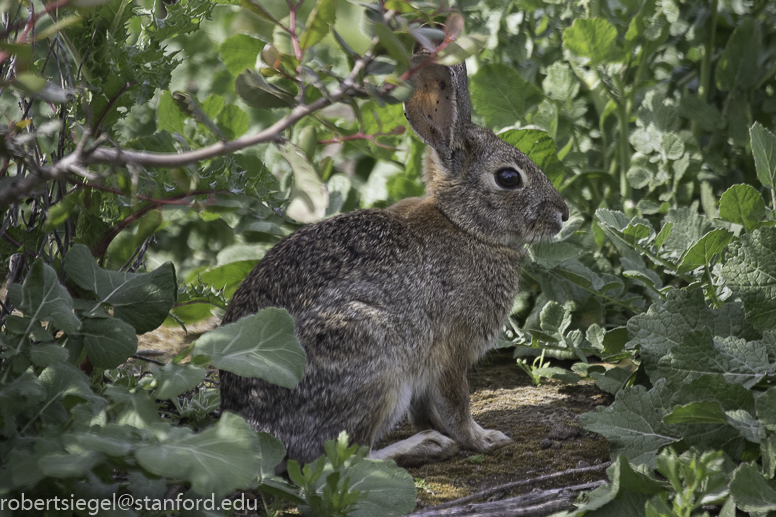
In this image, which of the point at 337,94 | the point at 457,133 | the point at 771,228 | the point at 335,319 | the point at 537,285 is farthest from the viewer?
the point at 537,285

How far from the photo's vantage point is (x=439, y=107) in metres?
4.30

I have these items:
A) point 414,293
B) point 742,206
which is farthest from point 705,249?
point 414,293

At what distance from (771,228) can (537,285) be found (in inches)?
82.9

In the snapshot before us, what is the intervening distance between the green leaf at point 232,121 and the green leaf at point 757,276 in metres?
3.19

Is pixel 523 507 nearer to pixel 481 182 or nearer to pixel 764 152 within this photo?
pixel 481 182

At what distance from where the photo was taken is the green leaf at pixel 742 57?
5504 millimetres

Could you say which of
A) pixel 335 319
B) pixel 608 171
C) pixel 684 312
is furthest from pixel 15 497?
pixel 608 171

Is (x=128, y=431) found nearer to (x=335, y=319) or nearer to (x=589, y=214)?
(x=335, y=319)

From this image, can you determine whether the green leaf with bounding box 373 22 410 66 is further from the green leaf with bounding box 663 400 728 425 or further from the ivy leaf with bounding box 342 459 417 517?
the green leaf with bounding box 663 400 728 425

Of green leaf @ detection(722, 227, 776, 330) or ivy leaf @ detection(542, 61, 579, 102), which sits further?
ivy leaf @ detection(542, 61, 579, 102)

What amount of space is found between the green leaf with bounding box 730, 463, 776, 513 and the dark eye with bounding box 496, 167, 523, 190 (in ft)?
7.26

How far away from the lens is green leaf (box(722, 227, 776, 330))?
3.25 meters

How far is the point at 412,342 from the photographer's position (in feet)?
12.3

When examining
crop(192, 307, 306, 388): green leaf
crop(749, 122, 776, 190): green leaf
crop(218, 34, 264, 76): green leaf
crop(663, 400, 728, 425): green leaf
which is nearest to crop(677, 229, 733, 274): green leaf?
crop(749, 122, 776, 190): green leaf
